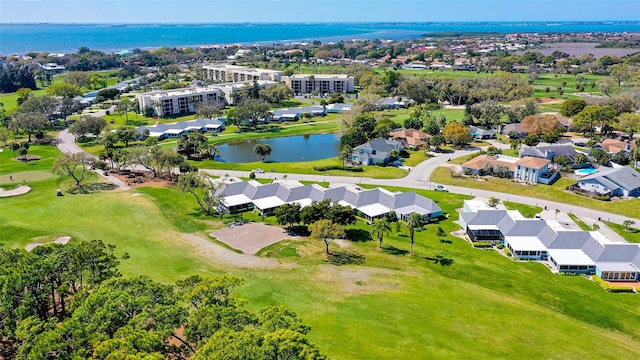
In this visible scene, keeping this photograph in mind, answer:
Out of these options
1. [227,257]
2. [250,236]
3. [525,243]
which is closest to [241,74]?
[250,236]

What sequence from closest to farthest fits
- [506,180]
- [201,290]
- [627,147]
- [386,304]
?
[201,290] < [386,304] < [506,180] < [627,147]

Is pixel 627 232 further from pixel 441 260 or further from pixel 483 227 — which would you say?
pixel 441 260

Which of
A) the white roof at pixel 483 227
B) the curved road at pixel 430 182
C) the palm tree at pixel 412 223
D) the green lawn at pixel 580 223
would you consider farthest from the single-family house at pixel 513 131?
the palm tree at pixel 412 223

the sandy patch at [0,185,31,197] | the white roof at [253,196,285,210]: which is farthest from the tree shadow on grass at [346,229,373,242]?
the sandy patch at [0,185,31,197]

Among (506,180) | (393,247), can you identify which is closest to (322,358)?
(393,247)

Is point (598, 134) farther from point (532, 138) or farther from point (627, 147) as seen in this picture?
point (532, 138)
